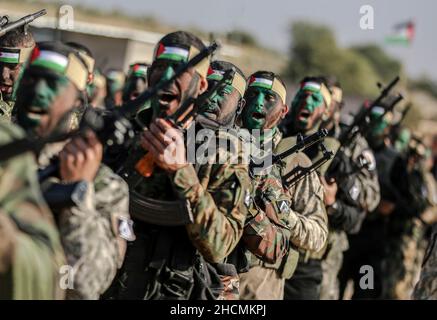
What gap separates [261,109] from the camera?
7.46m

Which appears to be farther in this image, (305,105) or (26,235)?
(305,105)

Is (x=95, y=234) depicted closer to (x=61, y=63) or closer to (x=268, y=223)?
(x=61, y=63)

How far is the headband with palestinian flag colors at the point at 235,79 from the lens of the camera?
22.3ft

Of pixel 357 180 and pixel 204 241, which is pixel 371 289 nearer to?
pixel 357 180

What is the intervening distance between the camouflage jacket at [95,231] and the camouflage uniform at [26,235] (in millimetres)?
132

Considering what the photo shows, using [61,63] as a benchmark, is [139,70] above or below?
above

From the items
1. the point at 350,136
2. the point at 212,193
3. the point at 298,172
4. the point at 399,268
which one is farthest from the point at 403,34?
the point at 212,193

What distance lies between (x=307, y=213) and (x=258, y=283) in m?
0.80

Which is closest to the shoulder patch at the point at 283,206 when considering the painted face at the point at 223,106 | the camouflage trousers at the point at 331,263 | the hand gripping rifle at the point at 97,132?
the painted face at the point at 223,106

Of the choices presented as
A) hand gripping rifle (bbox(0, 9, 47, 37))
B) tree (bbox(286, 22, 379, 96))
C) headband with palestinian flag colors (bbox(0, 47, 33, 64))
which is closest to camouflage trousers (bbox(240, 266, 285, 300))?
headband with palestinian flag colors (bbox(0, 47, 33, 64))

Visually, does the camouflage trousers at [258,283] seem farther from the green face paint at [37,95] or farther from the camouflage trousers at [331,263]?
the green face paint at [37,95]

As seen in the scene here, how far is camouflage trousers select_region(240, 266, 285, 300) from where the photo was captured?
25.6 ft

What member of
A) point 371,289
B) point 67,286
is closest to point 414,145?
point 371,289

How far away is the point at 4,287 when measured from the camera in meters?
3.94
